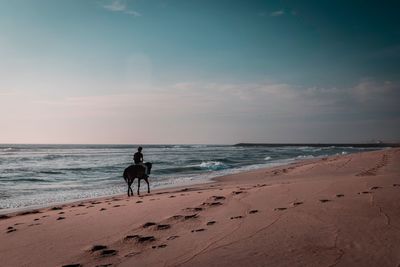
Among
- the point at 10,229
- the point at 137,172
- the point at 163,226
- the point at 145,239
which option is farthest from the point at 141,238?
the point at 137,172

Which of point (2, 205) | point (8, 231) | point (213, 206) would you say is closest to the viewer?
point (8, 231)

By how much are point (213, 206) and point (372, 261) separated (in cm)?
458

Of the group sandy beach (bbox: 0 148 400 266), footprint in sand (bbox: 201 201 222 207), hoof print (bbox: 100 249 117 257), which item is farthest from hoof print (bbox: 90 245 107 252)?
footprint in sand (bbox: 201 201 222 207)

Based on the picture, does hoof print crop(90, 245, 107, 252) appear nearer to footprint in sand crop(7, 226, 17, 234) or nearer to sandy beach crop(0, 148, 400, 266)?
sandy beach crop(0, 148, 400, 266)

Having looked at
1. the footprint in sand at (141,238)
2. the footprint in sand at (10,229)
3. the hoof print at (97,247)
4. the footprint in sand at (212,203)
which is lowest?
the footprint in sand at (10,229)

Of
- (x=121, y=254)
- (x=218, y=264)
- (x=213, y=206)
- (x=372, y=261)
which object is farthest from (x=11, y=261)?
(x=372, y=261)

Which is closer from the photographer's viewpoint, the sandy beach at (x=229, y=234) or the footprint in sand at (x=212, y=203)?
the sandy beach at (x=229, y=234)

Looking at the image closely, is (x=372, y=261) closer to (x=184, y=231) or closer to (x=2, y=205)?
(x=184, y=231)

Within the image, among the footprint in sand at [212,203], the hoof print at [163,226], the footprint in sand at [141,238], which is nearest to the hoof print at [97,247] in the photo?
the footprint in sand at [141,238]

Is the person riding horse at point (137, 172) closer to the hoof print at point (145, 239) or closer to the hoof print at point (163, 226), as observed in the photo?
the hoof print at point (163, 226)

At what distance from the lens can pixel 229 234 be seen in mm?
5688

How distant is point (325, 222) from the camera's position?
5922 millimetres

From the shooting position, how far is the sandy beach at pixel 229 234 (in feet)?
15.1

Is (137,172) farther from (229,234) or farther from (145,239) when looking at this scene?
(229,234)
